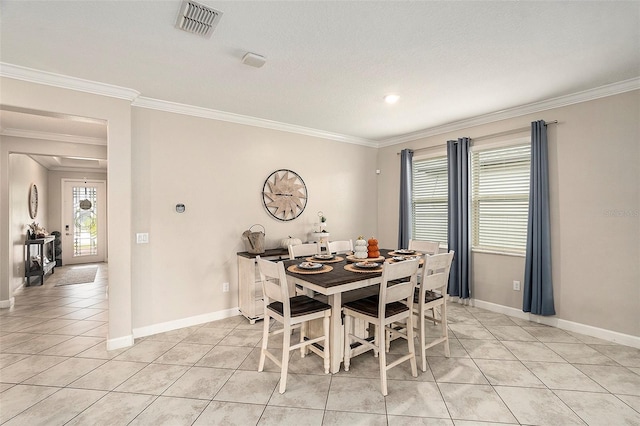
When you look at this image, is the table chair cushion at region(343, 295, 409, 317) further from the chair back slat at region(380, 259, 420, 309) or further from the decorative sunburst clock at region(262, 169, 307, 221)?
the decorative sunburst clock at region(262, 169, 307, 221)

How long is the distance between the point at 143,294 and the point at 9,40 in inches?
98.6

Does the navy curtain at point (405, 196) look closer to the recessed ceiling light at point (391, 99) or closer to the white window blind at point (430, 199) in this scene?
the white window blind at point (430, 199)

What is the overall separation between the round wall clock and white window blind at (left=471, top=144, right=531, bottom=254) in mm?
8088

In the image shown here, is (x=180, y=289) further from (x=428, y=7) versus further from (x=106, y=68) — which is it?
(x=428, y=7)

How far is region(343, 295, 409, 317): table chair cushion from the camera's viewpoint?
8.34 ft

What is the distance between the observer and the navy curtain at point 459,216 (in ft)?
14.3

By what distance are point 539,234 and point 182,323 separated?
432 cm

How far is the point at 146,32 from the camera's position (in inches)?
86.4

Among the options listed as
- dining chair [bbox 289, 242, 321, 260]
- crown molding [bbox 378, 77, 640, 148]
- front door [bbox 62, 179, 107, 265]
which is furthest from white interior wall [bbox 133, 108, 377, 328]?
front door [bbox 62, 179, 107, 265]

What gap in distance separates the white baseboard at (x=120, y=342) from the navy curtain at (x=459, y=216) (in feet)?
13.4

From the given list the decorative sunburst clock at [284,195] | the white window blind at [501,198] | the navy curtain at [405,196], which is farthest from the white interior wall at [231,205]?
the navy curtain at [405,196]

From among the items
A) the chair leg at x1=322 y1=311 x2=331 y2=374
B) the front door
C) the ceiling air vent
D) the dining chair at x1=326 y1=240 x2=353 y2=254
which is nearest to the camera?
the ceiling air vent

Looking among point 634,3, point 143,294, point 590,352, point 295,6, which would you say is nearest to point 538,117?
point 634,3

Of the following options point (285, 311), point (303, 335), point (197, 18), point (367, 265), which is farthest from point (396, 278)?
point (197, 18)
